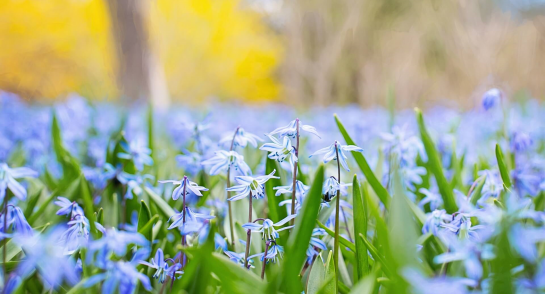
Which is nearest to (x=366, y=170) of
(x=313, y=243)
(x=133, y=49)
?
(x=313, y=243)

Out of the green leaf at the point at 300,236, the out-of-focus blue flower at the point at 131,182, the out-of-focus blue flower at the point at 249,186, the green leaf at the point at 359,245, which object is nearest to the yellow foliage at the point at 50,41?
the out-of-focus blue flower at the point at 131,182

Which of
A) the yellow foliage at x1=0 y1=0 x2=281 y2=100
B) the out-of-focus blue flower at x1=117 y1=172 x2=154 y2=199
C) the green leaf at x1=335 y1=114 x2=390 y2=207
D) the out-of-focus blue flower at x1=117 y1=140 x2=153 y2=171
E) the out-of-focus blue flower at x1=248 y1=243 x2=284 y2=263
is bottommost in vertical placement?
the out-of-focus blue flower at x1=117 y1=172 x2=154 y2=199

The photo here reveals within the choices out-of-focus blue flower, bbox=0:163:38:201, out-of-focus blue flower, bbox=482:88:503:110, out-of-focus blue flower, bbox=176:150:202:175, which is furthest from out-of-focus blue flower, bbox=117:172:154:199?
out-of-focus blue flower, bbox=482:88:503:110

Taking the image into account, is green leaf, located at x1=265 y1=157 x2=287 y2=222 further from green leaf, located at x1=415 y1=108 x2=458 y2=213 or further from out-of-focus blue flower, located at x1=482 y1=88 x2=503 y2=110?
out-of-focus blue flower, located at x1=482 y1=88 x2=503 y2=110

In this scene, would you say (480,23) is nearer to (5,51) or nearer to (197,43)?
(197,43)

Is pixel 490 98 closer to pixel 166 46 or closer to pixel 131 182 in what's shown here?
pixel 131 182

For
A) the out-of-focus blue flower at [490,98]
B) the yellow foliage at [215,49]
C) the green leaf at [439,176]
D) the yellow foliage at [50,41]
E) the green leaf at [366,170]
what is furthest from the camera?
the yellow foliage at [215,49]

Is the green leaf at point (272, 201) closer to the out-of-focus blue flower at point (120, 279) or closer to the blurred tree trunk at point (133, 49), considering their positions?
the out-of-focus blue flower at point (120, 279)
